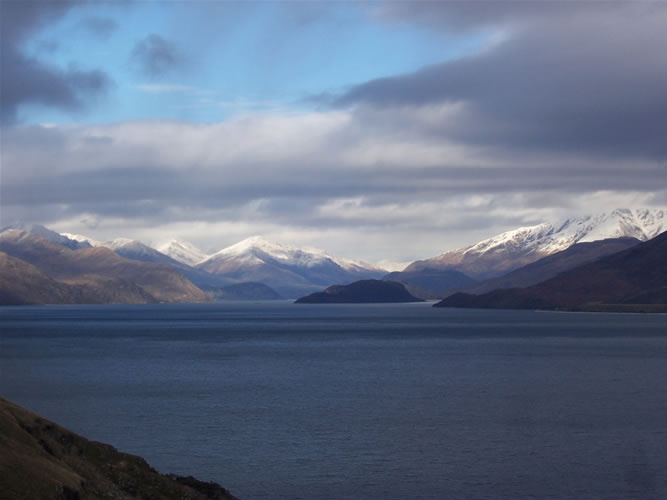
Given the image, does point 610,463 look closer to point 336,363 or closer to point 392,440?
point 392,440

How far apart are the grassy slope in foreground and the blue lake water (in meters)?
7.68

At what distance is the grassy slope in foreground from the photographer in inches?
1373

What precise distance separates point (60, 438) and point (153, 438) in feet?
77.7

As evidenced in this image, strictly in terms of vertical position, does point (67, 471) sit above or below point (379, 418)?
above

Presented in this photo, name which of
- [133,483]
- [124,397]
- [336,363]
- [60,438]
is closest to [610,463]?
[133,483]

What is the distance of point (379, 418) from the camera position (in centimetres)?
7950

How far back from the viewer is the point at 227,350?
17050cm

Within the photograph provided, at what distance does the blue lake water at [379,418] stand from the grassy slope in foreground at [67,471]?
7677 mm

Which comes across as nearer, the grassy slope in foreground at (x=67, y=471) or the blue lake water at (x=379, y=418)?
the grassy slope in foreground at (x=67, y=471)

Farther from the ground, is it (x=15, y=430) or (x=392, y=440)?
(x=15, y=430)

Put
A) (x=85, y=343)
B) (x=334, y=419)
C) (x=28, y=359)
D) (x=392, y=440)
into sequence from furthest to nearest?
1. (x=85, y=343)
2. (x=28, y=359)
3. (x=334, y=419)
4. (x=392, y=440)

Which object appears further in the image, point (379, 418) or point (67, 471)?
point (379, 418)

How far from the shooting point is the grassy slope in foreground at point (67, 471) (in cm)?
3488

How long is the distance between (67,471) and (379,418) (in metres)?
44.8
